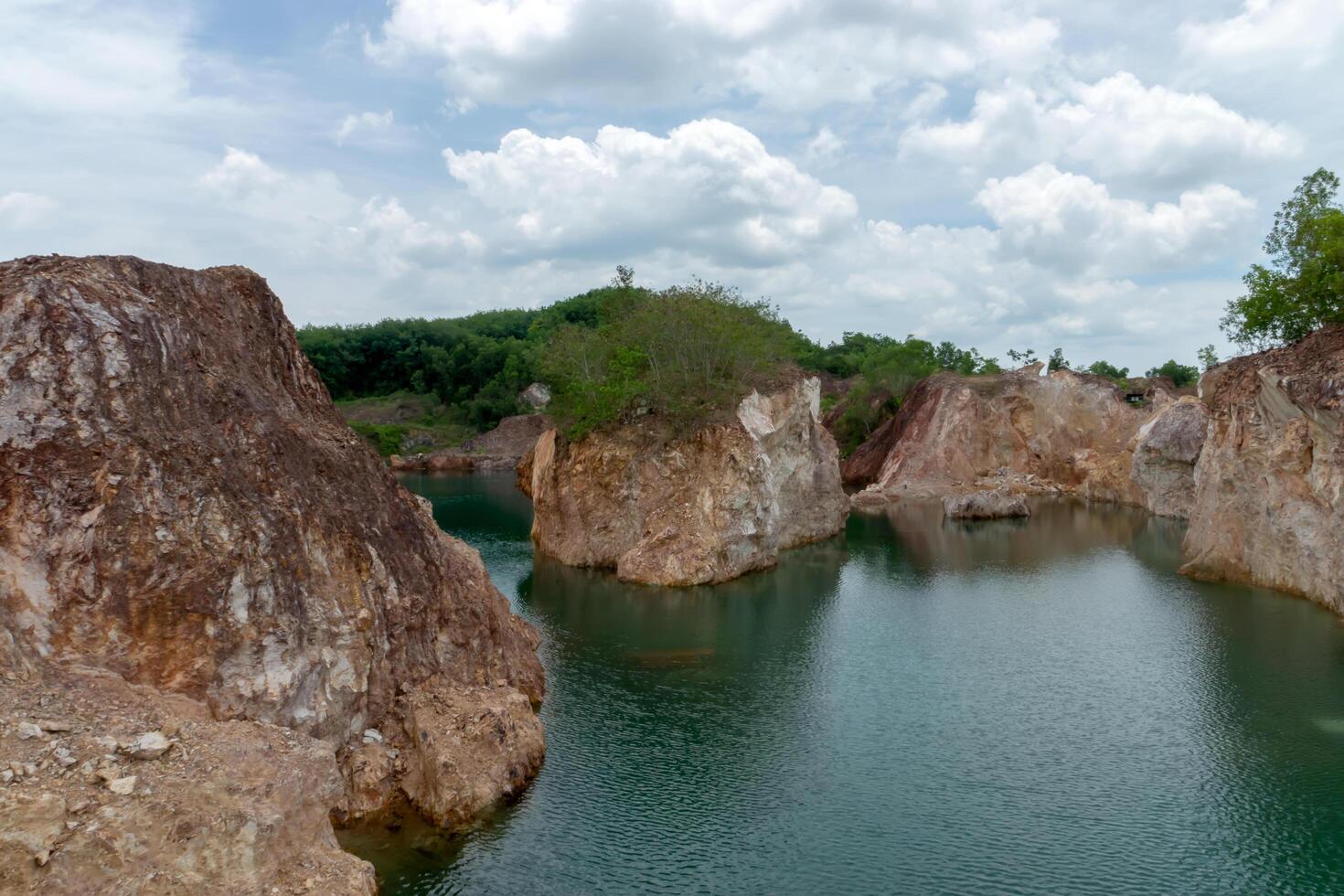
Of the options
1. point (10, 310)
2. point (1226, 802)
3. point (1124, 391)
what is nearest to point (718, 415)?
point (1226, 802)

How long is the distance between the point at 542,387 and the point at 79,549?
86.0 metres

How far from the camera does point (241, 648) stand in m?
15.4

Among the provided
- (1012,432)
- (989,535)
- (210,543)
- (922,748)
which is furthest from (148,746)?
(1012,432)

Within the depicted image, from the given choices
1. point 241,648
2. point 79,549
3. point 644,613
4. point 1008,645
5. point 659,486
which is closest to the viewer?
point 79,549

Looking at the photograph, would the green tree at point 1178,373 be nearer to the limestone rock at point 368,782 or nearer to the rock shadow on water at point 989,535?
the rock shadow on water at point 989,535

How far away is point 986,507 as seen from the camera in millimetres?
59094

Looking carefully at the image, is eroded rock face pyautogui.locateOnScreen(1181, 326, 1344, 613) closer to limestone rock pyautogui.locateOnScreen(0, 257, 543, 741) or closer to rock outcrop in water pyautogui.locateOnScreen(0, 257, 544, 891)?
rock outcrop in water pyautogui.locateOnScreen(0, 257, 544, 891)

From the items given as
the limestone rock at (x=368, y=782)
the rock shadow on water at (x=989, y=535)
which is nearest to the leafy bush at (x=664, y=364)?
the rock shadow on water at (x=989, y=535)

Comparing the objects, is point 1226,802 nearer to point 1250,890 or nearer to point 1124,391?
point 1250,890

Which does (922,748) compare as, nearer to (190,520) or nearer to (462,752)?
(462,752)

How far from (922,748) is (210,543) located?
14.6 metres

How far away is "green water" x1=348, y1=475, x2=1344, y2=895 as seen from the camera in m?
15.9

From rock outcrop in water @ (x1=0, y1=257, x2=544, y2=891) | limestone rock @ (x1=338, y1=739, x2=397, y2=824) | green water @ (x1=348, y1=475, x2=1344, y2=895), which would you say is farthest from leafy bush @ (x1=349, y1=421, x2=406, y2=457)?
limestone rock @ (x1=338, y1=739, x2=397, y2=824)

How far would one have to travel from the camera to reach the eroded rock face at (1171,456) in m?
55.7
